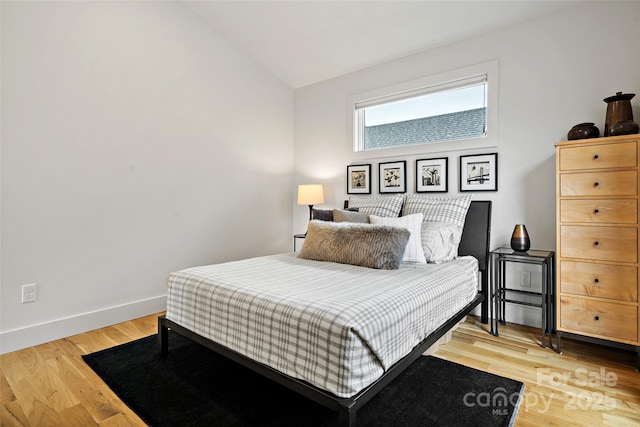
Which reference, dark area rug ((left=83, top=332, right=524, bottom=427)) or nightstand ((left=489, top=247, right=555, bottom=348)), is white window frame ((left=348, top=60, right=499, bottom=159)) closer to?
nightstand ((left=489, top=247, right=555, bottom=348))

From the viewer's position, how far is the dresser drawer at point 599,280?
6.96 ft

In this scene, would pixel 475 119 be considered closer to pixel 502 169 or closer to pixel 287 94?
pixel 502 169

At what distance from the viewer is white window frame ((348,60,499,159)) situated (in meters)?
3.04

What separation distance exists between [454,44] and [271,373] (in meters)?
3.24

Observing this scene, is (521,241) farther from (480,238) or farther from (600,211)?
(600,211)

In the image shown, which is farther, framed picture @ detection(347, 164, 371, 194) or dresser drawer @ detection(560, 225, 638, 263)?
Result: framed picture @ detection(347, 164, 371, 194)

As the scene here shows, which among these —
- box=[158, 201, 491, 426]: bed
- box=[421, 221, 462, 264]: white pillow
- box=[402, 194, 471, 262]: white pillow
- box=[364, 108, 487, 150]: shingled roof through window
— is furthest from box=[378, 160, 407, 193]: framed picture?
box=[158, 201, 491, 426]: bed

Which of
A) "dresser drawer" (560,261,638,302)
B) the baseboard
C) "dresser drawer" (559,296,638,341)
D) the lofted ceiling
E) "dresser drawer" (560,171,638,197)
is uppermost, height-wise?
the lofted ceiling

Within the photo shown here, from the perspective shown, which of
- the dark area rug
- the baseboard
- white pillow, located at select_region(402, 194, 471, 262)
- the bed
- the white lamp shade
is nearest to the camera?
the bed

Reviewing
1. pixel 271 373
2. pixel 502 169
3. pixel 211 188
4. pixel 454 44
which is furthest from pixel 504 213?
pixel 211 188

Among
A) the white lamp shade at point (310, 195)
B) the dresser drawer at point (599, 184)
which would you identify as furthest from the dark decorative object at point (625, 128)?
the white lamp shade at point (310, 195)

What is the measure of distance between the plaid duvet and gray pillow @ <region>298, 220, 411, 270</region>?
8cm

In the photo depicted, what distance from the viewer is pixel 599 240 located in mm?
2215

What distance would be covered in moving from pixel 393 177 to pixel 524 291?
1.60 m
